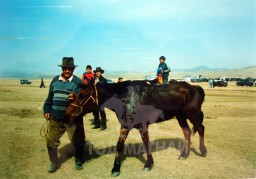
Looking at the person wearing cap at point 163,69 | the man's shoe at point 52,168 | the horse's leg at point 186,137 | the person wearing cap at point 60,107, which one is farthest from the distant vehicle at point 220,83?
the man's shoe at point 52,168

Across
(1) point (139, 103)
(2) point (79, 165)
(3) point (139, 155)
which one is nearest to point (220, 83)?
(3) point (139, 155)

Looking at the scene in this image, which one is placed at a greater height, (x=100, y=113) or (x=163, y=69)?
(x=163, y=69)

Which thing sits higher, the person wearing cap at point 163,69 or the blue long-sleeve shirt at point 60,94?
the person wearing cap at point 163,69

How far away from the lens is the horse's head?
5.83m

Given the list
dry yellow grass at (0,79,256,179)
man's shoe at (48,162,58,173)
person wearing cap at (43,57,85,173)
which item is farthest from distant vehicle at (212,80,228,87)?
man's shoe at (48,162,58,173)

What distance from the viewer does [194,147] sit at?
27.3 ft

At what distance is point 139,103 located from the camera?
6359 mm

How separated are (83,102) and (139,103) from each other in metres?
1.41

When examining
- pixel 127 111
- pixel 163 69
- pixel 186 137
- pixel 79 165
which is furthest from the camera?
pixel 163 69

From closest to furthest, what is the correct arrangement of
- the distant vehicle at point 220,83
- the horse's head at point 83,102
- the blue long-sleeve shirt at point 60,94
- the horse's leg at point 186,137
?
the horse's head at point 83,102
the blue long-sleeve shirt at point 60,94
the horse's leg at point 186,137
the distant vehicle at point 220,83

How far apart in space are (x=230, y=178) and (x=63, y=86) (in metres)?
4.47

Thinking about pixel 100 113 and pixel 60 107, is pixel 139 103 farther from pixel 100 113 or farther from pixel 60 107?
pixel 100 113

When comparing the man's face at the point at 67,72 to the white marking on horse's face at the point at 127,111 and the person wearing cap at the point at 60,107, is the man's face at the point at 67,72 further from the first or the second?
the white marking on horse's face at the point at 127,111

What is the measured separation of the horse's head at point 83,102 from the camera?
Answer: 5828 millimetres
